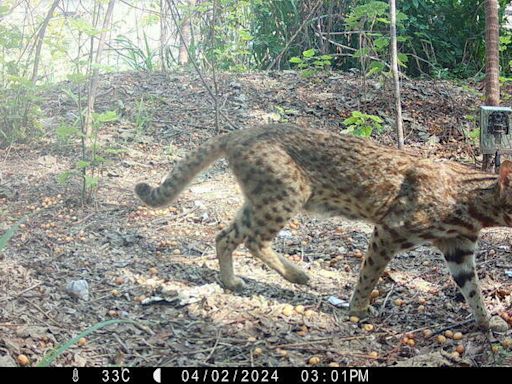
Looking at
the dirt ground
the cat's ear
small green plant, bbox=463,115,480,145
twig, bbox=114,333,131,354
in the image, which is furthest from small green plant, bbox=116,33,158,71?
the cat's ear

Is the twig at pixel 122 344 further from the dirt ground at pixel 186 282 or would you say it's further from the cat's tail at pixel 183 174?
the cat's tail at pixel 183 174

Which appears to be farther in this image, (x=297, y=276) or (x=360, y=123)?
(x=360, y=123)

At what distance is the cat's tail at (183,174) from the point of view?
546 centimetres

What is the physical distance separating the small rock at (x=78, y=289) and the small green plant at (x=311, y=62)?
6189mm

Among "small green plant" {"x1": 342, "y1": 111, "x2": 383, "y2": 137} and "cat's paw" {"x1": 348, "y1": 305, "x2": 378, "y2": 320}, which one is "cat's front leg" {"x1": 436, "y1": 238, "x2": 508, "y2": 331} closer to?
"cat's paw" {"x1": 348, "y1": 305, "x2": 378, "y2": 320}

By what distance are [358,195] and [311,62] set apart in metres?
6.91

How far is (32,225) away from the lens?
624cm

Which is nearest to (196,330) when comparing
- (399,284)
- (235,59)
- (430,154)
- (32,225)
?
(399,284)

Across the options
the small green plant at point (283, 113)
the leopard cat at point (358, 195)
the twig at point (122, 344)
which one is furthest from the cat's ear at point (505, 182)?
the small green plant at point (283, 113)

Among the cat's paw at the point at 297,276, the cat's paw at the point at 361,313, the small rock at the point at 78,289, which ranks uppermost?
the small rock at the point at 78,289

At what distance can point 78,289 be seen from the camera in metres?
4.96

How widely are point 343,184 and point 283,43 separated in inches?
311

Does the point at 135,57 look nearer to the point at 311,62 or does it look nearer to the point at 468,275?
the point at 311,62

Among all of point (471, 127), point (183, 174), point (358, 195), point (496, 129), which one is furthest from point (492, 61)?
point (183, 174)
